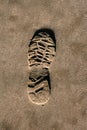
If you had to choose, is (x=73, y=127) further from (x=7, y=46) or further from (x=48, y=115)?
(x=7, y=46)

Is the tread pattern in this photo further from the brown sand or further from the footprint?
the brown sand

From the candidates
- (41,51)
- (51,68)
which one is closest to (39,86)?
(51,68)

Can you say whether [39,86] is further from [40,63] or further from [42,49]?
[42,49]

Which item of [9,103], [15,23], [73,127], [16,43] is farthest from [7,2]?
[73,127]

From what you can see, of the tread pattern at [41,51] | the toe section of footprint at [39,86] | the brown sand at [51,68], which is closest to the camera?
the brown sand at [51,68]

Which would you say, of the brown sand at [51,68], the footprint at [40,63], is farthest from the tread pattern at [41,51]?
the brown sand at [51,68]

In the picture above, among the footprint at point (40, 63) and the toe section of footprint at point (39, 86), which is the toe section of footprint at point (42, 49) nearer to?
the footprint at point (40, 63)

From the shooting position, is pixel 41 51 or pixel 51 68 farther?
pixel 41 51
